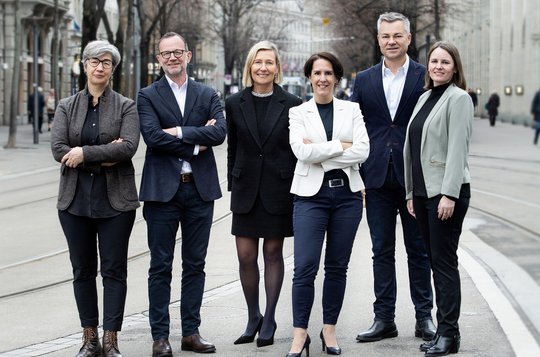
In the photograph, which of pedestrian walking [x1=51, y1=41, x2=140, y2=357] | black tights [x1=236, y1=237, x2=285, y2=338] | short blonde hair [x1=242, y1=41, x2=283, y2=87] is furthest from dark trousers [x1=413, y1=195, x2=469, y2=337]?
pedestrian walking [x1=51, y1=41, x2=140, y2=357]

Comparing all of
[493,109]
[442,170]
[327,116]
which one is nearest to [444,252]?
[442,170]

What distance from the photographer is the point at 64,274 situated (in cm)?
1125

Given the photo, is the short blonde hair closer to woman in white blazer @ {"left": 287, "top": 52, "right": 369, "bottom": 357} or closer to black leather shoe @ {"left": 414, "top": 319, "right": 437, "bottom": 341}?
woman in white blazer @ {"left": 287, "top": 52, "right": 369, "bottom": 357}

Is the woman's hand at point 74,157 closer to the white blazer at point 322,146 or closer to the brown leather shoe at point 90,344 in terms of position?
the brown leather shoe at point 90,344

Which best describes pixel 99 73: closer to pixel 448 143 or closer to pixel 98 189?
pixel 98 189

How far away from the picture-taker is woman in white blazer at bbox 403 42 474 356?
7.14 meters

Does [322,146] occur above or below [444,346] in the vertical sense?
above

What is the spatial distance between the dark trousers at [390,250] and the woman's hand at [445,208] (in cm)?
63

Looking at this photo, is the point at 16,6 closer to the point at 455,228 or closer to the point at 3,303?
the point at 3,303

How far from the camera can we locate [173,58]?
744 centimetres

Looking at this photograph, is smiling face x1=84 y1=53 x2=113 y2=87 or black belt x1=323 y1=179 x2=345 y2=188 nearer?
smiling face x1=84 y1=53 x2=113 y2=87

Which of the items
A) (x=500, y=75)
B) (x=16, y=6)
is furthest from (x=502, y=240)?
(x=500, y=75)

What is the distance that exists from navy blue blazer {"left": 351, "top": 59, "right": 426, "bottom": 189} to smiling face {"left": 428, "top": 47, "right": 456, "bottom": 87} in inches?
19.8

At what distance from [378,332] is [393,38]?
1876 mm
